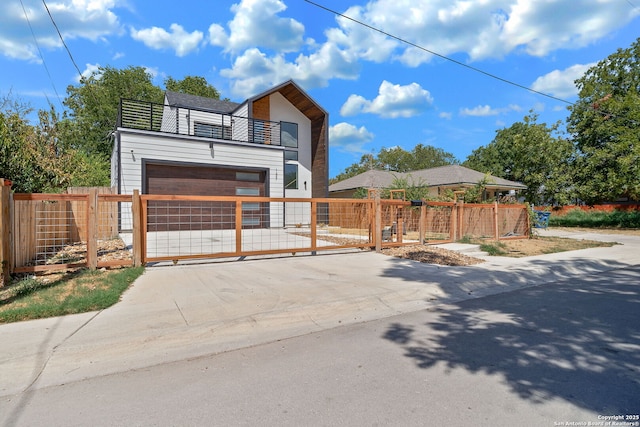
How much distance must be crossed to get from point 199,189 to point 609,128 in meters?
29.8

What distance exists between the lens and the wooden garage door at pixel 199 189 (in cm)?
1462

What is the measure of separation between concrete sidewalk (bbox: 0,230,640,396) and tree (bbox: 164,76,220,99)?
35879 millimetres

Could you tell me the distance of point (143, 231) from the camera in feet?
24.3

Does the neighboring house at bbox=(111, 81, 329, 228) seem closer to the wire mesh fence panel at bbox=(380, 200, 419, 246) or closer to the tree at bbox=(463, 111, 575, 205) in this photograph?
the wire mesh fence panel at bbox=(380, 200, 419, 246)

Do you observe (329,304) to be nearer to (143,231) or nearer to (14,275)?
(143,231)

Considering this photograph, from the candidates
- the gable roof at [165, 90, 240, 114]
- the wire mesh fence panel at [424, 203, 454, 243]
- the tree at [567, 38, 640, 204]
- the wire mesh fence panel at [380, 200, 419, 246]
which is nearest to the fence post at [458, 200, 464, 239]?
the wire mesh fence panel at [424, 203, 454, 243]

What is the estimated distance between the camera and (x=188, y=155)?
1551 cm

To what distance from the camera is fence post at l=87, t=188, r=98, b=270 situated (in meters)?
6.66

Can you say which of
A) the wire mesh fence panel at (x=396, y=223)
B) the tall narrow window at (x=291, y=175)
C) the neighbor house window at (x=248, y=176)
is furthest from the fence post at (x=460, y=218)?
the tall narrow window at (x=291, y=175)

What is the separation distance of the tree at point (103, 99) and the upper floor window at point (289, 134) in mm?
18627

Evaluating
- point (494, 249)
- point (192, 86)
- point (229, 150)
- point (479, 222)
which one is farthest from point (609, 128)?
point (192, 86)

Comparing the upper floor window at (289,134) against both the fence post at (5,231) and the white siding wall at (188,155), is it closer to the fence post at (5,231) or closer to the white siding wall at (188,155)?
the white siding wall at (188,155)

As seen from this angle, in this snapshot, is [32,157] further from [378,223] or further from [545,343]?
[545,343]

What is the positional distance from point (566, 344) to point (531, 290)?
10.7 feet
